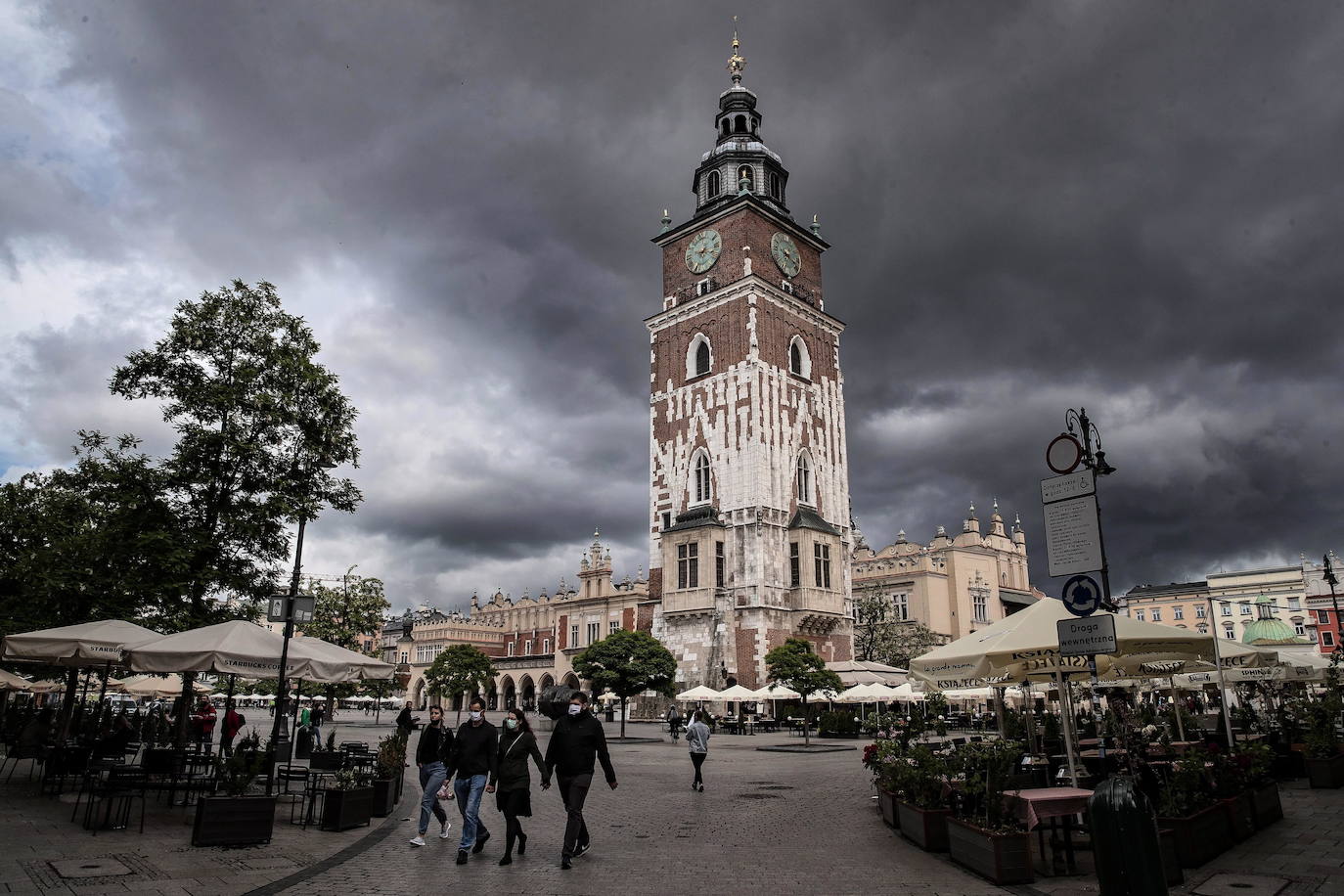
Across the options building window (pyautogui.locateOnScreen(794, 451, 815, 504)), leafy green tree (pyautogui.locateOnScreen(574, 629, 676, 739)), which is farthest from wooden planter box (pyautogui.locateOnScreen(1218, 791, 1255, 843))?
building window (pyautogui.locateOnScreen(794, 451, 815, 504))

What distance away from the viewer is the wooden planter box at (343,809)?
1162 centimetres

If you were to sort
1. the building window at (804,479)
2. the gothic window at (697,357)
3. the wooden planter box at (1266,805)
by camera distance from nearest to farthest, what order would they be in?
1. the wooden planter box at (1266,805)
2. the building window at (804,479)
3. the gothic window at (697,357)

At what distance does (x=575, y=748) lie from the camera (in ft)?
31.7

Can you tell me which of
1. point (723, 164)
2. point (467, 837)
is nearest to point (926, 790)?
point (467, 837)

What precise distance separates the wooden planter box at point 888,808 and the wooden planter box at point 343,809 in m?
7.40

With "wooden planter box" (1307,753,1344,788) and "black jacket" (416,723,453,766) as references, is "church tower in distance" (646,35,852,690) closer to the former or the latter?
"wooden planter box" (1307,753,1344,788)

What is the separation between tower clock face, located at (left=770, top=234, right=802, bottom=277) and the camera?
51.0 meters

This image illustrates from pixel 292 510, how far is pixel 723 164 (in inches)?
1630

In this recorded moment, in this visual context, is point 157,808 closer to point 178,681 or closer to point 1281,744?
point 178,681

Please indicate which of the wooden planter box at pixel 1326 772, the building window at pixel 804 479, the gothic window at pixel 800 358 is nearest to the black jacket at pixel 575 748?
the wooden planter box at pixel 1326 772

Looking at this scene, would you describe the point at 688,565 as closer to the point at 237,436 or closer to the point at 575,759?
the point at 237,436

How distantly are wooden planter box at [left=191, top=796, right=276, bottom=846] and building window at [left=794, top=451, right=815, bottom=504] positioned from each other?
39.1 metres

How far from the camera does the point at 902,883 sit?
8305mm

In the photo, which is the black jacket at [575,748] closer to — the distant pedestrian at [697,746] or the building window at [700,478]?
the distant pedestrian at [697,746]
